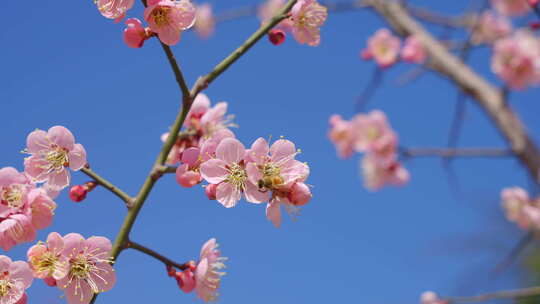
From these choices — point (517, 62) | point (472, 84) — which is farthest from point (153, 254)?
point (517, 62)

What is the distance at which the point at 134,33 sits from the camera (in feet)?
2.90

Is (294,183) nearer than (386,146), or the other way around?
(294,183)

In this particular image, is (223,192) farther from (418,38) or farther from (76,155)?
(418,38)

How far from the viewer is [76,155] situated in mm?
930

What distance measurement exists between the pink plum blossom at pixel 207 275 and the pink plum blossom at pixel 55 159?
0.87ft

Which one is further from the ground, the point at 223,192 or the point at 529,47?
the point at 529,47

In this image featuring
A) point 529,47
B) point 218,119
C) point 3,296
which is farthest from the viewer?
point 529,47

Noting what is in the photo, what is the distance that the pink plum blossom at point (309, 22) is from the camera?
105 centimetres

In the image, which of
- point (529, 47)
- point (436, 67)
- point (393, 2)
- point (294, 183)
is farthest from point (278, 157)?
point (529, 47)

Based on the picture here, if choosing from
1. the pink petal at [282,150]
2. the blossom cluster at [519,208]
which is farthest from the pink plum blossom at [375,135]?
the pink petal at [282,150]

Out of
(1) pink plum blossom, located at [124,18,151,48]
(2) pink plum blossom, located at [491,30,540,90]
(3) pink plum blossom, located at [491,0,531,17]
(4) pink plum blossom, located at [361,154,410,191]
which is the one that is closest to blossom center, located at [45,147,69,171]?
(1) pink plum blossom, located at [124,18,151,48]

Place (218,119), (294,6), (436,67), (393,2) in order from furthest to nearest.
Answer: (393,2), (436,67), (218,119), (294,6)

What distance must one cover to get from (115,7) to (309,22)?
1.27 feet

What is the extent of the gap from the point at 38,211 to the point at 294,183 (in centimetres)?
41
